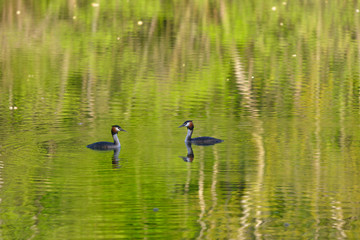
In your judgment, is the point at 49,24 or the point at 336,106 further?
the point at 49,24

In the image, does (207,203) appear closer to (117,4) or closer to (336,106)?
(336,106)

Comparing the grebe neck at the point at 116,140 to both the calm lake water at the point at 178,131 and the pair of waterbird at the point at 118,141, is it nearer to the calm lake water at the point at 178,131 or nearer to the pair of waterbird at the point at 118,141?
the pair of waterbird at the point at 118,141

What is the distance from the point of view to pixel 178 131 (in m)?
18.7

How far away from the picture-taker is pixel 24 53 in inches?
1233

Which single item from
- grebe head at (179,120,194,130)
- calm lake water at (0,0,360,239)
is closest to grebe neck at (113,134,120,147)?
calm lake water at (0,0,360,239)

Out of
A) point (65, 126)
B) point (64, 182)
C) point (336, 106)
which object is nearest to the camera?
point (64, 182)

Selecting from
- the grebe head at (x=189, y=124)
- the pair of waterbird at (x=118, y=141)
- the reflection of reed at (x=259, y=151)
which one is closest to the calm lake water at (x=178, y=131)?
the reflection of reed at (x=259, y=151)

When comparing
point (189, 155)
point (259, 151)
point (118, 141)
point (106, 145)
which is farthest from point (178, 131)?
point (259, 151)

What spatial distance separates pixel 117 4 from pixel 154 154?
119ft

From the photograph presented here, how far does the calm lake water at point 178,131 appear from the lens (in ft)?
39.4

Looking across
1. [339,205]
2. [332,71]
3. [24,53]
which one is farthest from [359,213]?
[24,53]

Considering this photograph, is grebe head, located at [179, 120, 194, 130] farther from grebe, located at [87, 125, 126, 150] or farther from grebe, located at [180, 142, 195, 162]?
grebe, located at [87, 125, 126, 150]

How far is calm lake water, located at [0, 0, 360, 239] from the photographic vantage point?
12.0 meters

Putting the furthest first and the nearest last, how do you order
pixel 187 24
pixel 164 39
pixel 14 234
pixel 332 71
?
pixel 187 24, pixel 164 39, pixel 332 71, pixel 14 234
